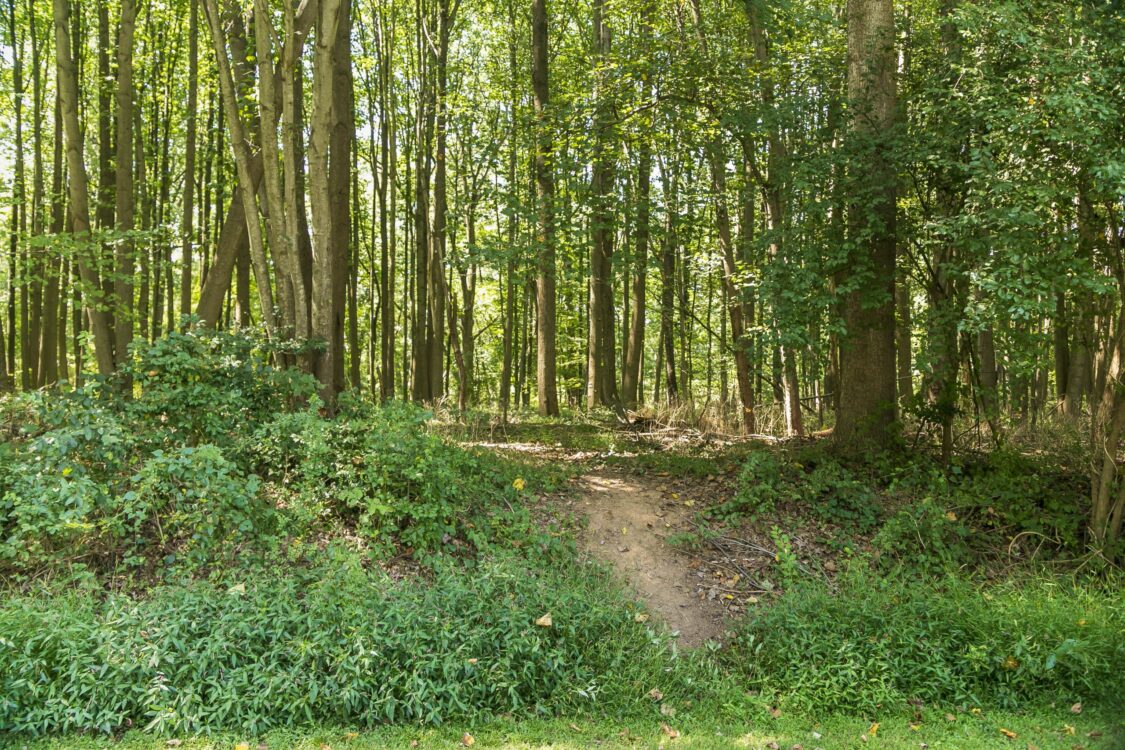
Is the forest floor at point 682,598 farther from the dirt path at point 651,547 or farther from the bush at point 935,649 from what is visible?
the bush at point 935,649

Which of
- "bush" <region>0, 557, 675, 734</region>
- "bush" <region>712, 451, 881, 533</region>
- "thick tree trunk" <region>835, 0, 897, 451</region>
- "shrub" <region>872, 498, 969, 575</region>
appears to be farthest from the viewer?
"bush" <region>712, 451, 881, 533</region>

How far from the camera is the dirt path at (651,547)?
6.89 metres

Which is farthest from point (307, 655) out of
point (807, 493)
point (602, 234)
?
point (602, 234)

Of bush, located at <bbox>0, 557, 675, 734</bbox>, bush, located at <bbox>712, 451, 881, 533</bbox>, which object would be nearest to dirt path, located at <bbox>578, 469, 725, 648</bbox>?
bush, located at <bbox>712, 451, 881, 533</bbox>

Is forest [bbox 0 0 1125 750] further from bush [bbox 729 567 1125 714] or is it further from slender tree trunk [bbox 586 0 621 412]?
slender tree trunk [bbox 586 0 621 412]

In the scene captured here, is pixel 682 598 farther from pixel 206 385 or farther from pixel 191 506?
pixel 206 385

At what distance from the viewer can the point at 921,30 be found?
968cm

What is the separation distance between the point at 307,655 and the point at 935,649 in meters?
4.73

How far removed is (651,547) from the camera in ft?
25.7

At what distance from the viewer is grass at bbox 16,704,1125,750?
14.9 feet

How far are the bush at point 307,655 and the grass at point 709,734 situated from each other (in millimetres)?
133

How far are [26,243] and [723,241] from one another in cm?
1014

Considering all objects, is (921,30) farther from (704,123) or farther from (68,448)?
(68,448)

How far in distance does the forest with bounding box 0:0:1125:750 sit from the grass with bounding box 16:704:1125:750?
0.04 metres
